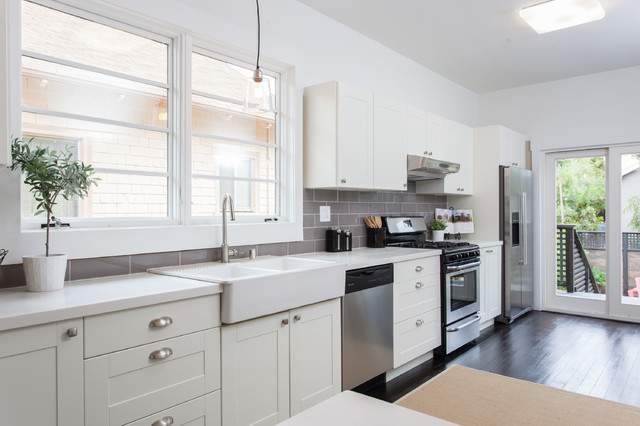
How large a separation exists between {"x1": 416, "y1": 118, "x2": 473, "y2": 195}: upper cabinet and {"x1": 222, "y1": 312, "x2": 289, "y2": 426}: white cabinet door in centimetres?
277

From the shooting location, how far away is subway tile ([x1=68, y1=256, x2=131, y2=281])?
79.0 inches

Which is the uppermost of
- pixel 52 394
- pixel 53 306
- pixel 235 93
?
pixel 235 93

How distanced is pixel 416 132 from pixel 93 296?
3.12m

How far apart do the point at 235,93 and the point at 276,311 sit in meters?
1.57

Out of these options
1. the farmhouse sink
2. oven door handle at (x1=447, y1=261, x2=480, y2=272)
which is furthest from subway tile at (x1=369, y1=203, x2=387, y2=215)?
the farmhouse sink

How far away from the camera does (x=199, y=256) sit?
8.33 ft

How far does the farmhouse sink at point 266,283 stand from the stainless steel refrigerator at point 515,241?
2.99 meters

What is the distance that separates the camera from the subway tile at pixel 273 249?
2.91 metres

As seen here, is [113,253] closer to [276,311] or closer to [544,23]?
[276,311]

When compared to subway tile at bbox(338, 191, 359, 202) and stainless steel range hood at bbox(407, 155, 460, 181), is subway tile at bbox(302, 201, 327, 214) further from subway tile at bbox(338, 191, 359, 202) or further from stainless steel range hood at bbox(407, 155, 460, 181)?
stainless steel range hood at bbox(407, 155, 460, 181)

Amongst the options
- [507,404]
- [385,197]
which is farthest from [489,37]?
[507,404]

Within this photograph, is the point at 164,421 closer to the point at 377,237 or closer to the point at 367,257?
the point at 367,257

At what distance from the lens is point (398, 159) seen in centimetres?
370

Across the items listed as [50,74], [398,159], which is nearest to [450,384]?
[50,74]
